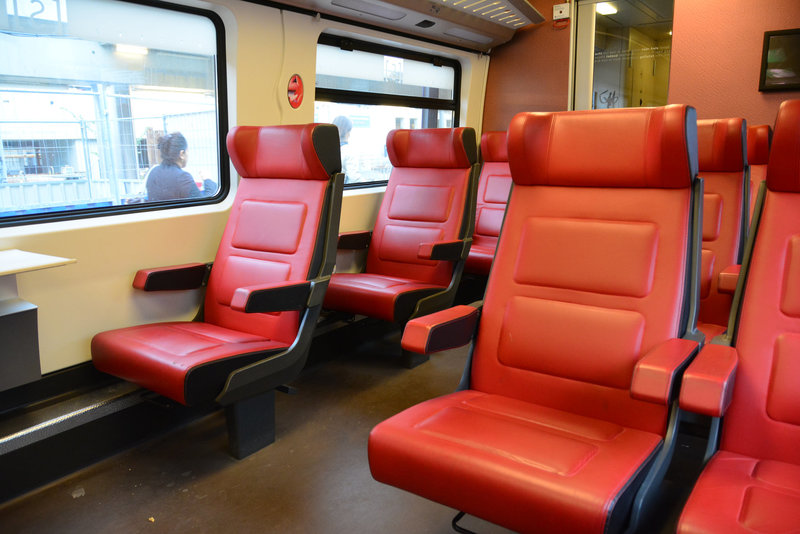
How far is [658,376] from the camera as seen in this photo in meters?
1.33

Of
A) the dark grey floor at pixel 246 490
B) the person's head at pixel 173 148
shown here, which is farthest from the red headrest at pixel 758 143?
the person's head at pixel 173 148

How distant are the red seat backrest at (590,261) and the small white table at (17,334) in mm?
1449

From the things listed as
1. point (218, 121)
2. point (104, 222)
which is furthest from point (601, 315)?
point (218, 121)

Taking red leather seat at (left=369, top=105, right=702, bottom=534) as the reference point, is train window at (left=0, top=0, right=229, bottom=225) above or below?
above

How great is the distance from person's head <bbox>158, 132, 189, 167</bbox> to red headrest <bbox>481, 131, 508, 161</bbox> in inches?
93.8

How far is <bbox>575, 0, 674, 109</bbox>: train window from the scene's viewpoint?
4949mm

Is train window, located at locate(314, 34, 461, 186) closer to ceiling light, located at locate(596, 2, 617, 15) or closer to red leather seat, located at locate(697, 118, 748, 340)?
ceiling light, located at locate(596, 2, 617, 15)

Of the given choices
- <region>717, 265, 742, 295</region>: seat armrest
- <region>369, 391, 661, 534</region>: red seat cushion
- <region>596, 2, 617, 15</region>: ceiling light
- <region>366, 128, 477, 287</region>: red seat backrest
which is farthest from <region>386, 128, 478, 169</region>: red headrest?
<region>596, 2, 617, 15</region>: ceiling light

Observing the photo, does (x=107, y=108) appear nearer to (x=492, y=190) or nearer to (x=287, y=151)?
(x=287, y=151)

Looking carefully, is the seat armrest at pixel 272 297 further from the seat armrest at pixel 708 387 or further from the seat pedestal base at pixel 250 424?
the seat armrest at pixel 708 387

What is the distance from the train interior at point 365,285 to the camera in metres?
1.51

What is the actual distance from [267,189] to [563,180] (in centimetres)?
149

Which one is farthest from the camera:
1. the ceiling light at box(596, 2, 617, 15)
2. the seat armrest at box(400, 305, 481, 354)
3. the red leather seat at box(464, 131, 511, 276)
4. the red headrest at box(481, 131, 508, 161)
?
the ceiling light at box(596, 2, 617, 15)

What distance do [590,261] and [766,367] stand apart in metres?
0.52
